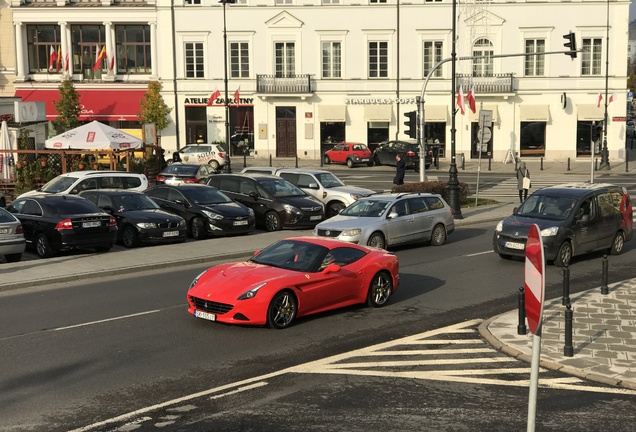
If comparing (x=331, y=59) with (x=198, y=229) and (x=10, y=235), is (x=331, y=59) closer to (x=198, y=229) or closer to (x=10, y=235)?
(x=198, y=229)

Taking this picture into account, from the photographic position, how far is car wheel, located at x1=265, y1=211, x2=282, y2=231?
2639cm

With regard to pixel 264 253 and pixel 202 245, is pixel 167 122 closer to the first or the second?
pixel 202 245

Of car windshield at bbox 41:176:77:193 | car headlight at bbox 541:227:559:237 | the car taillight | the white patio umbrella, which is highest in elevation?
the white patio umbrella

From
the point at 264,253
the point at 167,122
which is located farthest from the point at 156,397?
the point at 167,122

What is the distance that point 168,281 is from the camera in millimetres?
17781

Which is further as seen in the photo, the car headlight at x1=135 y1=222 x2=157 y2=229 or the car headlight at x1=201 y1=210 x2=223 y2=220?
the car headlight at x1=201 y1=210 x2=223 y2=220

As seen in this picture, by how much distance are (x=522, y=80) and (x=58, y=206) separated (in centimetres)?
4183

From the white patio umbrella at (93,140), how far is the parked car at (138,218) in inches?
336

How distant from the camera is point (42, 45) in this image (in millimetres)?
60406

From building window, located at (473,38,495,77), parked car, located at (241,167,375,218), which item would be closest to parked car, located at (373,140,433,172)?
building window, located at (473,38,495,77)

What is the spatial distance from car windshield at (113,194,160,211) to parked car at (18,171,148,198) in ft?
10.2

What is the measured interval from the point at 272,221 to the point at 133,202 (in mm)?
4651

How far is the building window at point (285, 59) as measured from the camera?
5791 cm

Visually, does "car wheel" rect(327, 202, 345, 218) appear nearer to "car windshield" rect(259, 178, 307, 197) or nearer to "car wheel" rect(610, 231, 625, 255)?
"car windshield" rect(259, 178, 307, 197)
